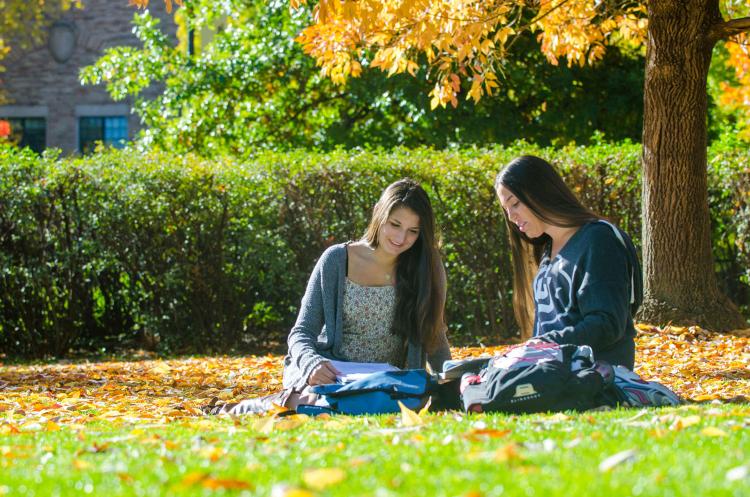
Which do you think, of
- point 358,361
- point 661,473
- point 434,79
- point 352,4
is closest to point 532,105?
point 434,79

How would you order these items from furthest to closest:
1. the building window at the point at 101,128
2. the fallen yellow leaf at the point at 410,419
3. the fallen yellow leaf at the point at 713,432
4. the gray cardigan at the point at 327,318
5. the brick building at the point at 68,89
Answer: the building window at the point at 101,128, the brick building at the point at 68,89, the gray cardigan at the point at 327,318, the fallen yellow leaf at the point at 410,419, the fallen yellow leaf at the point at 713,432

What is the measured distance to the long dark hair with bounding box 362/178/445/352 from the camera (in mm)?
5344

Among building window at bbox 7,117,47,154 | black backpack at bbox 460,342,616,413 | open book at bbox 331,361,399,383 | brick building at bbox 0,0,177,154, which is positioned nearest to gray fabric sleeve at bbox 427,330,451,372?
open book at bbox 331,361,399,383

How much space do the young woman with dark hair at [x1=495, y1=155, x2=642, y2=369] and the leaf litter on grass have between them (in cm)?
72

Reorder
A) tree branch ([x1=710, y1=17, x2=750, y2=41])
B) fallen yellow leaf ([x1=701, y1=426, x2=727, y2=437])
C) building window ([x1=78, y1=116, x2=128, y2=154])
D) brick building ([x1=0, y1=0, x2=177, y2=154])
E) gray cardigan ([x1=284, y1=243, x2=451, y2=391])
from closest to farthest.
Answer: fallen yellow leaf ([x1=701, y1=426, x2=727, y2=437]) → gray cardigan ([x1=284, y1=243, x2=451, y2=391]) → tree branch ([x1=710, y1=17, x2=750, y2=41]) → brick building ([x1=0, y1=0, x2=177, y2=154]) → building window ([x1=78, y1=116, x2=128, y2=154])

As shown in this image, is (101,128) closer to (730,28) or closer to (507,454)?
(730,28)

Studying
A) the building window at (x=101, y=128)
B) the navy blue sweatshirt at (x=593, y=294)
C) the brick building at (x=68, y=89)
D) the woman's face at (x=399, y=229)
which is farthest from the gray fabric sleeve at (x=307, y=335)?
the building window at (x=101, y=128)

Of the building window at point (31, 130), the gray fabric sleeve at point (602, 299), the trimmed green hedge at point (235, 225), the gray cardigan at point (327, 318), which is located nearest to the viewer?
the gray fabric sleeve at point (602, 299)

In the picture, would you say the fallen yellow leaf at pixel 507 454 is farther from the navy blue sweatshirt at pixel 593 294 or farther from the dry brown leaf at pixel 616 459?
the navy blue sweatshirt at pixel 593 294

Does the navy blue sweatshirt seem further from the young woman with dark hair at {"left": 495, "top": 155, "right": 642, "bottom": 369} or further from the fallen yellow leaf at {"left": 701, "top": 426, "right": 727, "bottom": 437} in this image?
the fallen yellow leaf at {"left": 701, "top": 426, "right": 727, "bottom": 437}

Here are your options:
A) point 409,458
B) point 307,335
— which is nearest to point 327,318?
point 307,335

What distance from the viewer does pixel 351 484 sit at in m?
2.68

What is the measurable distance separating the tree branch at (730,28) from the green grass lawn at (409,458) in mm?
4965

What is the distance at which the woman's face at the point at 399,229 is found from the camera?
5328mm
